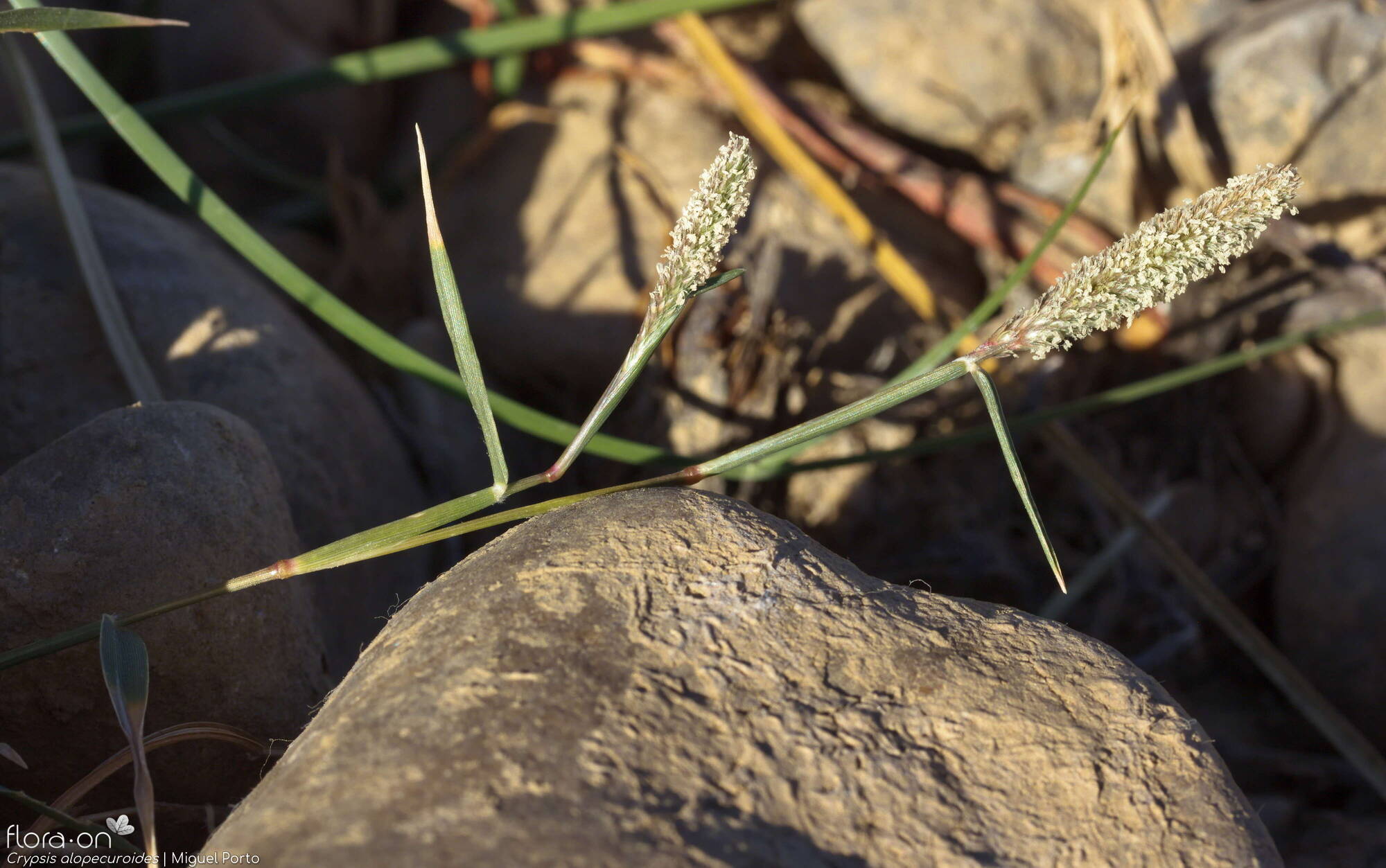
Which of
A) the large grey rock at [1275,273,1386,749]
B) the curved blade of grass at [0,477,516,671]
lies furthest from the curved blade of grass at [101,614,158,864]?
the large grey rock at [1275,273,1386,749]

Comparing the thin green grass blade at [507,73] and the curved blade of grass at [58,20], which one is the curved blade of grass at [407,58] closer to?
the thin green grass blade at [507,73]

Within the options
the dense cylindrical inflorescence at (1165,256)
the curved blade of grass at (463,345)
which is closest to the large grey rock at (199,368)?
the curved blade of grass at (463,345)

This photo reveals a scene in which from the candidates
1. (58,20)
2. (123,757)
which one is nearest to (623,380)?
(123,757)

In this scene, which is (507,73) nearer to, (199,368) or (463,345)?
(199,368)

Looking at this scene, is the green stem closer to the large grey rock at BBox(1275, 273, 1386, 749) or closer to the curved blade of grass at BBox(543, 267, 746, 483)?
the curved blade of grass at BBox(543, 267, 746, 483)

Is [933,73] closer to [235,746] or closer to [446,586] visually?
[446,586]

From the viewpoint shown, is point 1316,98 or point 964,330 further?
point 1316,98

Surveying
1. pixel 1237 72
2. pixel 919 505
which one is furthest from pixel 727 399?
pixel 1237 72
